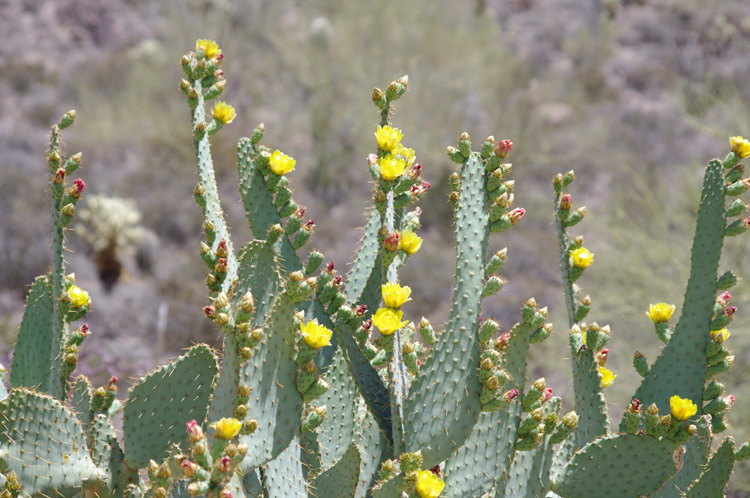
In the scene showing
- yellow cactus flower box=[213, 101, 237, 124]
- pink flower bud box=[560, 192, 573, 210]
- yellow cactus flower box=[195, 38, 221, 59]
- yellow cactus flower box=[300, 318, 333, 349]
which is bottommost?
yellow cactus flower box=[300, 318, 333, 349]

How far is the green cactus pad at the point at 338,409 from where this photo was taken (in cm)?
163

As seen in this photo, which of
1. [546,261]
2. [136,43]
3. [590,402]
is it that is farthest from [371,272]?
[136,43]

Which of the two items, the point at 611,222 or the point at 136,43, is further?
the point at 136,43

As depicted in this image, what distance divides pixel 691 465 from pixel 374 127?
8.81m

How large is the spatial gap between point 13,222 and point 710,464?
30.5 feet

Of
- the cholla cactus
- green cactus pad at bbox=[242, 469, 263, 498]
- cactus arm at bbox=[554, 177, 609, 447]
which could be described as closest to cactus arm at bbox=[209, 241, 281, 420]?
green cactus pad at bbox=[242, 469, 263, 498]

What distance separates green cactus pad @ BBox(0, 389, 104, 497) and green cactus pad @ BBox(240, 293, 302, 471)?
469mm

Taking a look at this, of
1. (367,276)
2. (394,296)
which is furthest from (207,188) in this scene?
(394,296)

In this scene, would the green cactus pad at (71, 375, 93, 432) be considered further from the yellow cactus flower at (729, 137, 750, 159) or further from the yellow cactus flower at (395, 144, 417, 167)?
the yellow cactus flower at (729, 137, 750, 159)

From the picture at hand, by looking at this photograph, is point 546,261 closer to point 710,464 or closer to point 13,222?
point 13,222

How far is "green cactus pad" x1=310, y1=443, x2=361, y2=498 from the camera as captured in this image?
1.44 metres

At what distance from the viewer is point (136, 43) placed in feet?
54.4

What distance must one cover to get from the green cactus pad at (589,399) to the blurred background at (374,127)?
3.90 m

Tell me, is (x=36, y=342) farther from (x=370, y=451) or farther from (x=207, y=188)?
(x=370, y=451)
